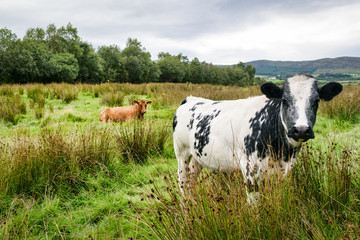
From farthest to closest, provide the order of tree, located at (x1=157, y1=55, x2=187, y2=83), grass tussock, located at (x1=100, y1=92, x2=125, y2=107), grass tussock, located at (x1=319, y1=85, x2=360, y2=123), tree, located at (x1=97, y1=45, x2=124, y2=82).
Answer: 1. tree, located at (x1=157, y1=55, x2=187, y2=83)
2. tree, located at (x1=97, y1=45, x2=124, y2=82)
3. grass tussock, located at (x1=100, y1=92, x2=125, y2=107)
4. grass tussock, located at (x1=319, y1=85, x2=360, y2=123)

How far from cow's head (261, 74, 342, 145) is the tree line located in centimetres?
1759

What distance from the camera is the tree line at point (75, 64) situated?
32.2m

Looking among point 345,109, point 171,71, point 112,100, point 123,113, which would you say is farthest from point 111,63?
point 345,109

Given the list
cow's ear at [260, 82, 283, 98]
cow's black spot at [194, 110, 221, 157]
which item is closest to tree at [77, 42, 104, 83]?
cow's black spot at [194, 110, 221, 157]

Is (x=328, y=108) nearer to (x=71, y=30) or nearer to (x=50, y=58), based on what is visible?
(x=50, y=58)

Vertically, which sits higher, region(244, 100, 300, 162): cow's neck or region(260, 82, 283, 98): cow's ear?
region(260, 82, 283, 98): cow's ear

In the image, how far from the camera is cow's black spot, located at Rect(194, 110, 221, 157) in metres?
2.81

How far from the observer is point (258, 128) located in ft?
7.63

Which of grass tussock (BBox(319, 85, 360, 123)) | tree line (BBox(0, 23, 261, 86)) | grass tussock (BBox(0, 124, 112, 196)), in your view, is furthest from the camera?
tree line (BBox(0, 23, 261, 86))

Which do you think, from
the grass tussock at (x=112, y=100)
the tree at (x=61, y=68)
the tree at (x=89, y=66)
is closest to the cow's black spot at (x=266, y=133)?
the grass tussock at (x=112, y=100)

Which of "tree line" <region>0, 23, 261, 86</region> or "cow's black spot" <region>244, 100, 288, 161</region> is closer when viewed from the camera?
"cow's black spot" <region>244, 100, 288, 161</region>

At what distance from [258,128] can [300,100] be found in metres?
0.52

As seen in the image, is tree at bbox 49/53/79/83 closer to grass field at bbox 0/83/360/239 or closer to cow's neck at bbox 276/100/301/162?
grass field at bbox 0/83/360/239

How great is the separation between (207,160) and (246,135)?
2.13ft
